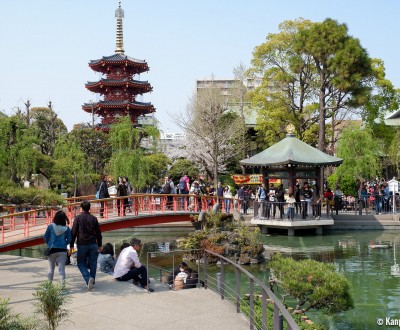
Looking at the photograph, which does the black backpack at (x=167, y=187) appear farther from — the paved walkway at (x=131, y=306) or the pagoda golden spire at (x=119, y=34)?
the pagoda golden spire at (x=119, y=34)

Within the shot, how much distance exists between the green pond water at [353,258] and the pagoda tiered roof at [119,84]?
21.9 metres

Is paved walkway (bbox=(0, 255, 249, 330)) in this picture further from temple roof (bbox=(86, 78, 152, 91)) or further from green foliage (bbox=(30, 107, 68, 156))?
temple roof (bbox=(86, 78, 152, 91))

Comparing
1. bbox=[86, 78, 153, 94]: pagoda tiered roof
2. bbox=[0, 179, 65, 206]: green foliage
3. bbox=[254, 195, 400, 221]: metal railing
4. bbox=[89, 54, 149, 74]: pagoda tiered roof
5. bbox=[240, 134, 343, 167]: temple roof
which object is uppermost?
bbox=[89, 54, 149, 74]: pagoda tiered roof

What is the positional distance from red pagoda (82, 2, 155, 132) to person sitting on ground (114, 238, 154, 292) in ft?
120

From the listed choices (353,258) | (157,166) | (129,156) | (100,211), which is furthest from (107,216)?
(157,166)

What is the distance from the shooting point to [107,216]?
63.5ft

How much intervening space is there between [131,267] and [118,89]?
130 feet

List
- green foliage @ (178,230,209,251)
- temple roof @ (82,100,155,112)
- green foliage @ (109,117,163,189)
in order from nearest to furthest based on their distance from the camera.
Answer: green foliage @ (178,230,209,251)
green foliage @ (109,117,163,189)
temple roof @ (82,100,155,112)

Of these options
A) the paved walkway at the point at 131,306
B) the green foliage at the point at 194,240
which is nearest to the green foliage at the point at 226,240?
the green foliage at the point at 194,240

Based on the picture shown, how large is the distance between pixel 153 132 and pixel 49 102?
14503mm

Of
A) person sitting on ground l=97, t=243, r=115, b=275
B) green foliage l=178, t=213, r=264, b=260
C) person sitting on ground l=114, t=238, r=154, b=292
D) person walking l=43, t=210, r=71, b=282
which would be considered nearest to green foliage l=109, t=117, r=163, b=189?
green foliage l=178, t=213, r=264, b=260

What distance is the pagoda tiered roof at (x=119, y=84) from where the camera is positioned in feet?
154

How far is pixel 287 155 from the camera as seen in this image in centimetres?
2445

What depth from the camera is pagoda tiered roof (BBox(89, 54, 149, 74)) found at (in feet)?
155
